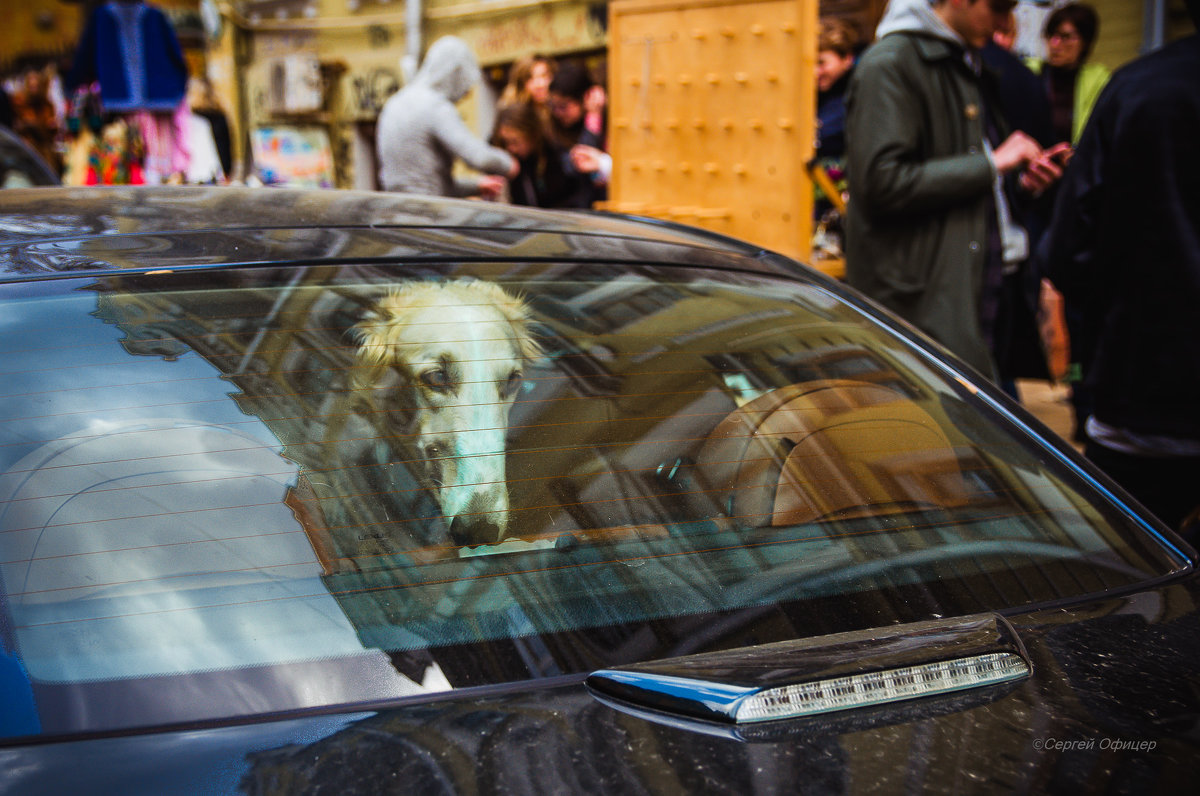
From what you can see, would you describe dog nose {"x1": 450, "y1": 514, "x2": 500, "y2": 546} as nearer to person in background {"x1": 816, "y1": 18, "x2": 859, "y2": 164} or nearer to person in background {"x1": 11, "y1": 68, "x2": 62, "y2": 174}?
person in background {"x1": 816, "y1": 18, "x2": 859, "y2": 164}

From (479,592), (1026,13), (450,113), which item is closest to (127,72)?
(450,113)

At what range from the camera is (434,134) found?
18.3 feet

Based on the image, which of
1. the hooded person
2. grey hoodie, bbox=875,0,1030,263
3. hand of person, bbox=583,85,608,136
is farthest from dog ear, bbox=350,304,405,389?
hand of person, bbox=583,85,608,136

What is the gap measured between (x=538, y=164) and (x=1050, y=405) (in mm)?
3669

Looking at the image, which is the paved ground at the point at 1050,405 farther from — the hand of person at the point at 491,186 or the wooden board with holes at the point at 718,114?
the hand of person at the point at 491,186

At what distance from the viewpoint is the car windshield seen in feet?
3.80

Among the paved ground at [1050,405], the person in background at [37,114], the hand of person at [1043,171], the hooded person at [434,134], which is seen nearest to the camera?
the hand of person at [1043,171]

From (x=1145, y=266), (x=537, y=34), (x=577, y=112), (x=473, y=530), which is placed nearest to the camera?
(x=473, y=530)

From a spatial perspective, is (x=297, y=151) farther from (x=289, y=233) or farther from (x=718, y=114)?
(x=289, y=233)

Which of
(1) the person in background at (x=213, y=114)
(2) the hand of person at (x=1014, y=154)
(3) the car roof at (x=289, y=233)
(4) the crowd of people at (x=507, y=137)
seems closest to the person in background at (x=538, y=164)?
(4) the crowd of people at (x=507, y=137)

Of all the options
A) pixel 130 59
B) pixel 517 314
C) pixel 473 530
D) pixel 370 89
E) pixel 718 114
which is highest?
pixel 370 89

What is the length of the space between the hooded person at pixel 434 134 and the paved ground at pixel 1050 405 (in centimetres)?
335

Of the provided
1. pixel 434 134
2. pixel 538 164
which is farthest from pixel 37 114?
pixel 434 134

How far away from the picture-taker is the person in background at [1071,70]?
19.1 feet
